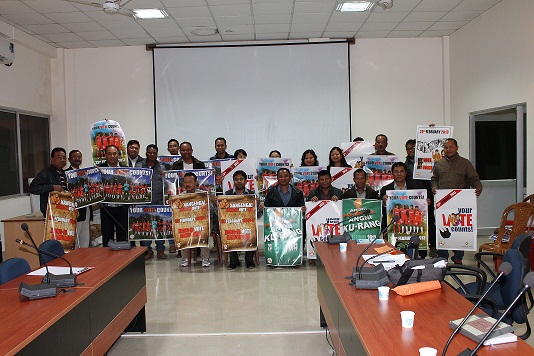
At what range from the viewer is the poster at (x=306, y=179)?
698 centimetres

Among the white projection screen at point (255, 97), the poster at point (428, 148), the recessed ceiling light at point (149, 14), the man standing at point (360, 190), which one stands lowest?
the man standing at point (360, 190)

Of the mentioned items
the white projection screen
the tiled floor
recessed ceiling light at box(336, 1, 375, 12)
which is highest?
recessed ceiling light at box(336, 1, 375, 12)

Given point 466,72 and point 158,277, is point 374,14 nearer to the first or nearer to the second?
point 466,72

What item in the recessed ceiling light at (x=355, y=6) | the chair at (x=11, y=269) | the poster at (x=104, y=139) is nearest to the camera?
the chair at (x=11, y=269)

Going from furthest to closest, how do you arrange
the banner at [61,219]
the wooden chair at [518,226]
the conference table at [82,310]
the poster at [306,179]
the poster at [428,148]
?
the poster at [306,179] → the poster at [428,148] → the wooden chair at [518,226] → the banner at [61,219] → the conference table at [82,310]

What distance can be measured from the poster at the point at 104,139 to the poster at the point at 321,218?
258 cm

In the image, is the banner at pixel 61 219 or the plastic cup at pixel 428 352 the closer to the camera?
the plastic cup at pixel 428 352

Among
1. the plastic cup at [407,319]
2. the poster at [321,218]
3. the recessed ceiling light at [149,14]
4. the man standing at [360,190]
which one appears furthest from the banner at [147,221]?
the plastic cup at [407,319]

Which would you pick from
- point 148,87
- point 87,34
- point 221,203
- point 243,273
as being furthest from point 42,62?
point 243,273

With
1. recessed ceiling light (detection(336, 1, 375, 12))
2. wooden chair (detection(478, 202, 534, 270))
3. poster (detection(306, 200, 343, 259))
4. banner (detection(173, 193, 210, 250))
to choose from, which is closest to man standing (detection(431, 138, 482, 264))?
wooden chair (detection(478, 202, 534, 270))

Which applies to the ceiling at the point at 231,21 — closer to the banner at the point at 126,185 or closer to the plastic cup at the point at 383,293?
the banner at the point at 126,185

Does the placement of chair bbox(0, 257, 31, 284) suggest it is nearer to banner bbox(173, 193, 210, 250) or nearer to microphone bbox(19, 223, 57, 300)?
microphone bbox(19, 223, 57, 300)

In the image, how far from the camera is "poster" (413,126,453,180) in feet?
22.3

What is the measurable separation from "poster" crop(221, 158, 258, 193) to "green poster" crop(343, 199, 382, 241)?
1.68m
